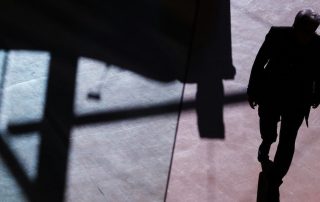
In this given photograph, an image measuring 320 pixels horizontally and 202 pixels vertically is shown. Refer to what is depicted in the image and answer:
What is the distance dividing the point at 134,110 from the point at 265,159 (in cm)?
142

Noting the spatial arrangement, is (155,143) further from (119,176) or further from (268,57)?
(268,57)

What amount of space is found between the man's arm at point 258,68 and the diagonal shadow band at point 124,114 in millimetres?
1392

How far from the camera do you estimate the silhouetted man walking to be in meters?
4.41

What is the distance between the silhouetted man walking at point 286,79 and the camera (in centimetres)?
441

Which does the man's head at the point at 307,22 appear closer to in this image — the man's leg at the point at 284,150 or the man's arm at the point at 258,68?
the man's arm at the point at 258,68

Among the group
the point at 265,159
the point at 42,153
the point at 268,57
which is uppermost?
the point at 268,57

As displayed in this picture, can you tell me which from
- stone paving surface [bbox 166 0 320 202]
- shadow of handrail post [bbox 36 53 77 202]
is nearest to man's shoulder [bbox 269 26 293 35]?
stone paving surface [bbox 166 0 320 202]

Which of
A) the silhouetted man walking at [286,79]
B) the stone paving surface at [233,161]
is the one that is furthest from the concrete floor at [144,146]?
the silhouetted man walking at [286,79]

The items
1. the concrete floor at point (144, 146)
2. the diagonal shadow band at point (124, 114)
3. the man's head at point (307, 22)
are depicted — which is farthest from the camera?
the diagonal shadow band at point (124, 114)

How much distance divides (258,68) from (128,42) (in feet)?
8.63

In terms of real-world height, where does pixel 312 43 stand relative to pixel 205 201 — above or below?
above

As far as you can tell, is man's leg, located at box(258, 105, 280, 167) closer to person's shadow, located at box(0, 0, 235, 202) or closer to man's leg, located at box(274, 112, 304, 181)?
man's leg, located at box(274, 112, 304, 181)

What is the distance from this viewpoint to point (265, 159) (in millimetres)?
5496

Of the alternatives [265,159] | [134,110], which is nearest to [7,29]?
[134,110]
